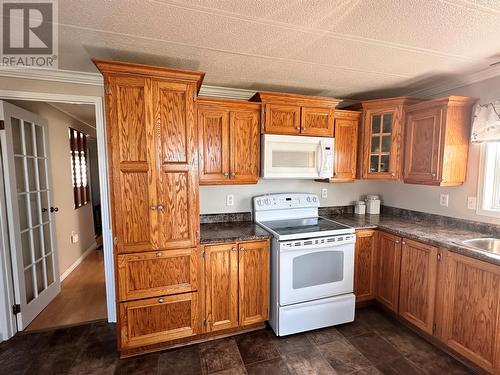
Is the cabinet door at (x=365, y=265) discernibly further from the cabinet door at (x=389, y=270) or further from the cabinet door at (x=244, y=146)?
the cabinet door at (x=244, y=146)

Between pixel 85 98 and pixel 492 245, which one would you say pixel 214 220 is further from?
pixel 492 245

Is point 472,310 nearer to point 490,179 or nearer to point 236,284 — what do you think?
point 490,179

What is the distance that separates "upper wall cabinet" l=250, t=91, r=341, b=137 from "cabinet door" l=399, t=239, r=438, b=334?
1.35m

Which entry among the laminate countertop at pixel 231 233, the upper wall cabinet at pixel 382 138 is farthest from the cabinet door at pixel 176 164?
the upper wall cabinet at pixel 382 138

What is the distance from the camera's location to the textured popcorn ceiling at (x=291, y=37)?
4.29 ft

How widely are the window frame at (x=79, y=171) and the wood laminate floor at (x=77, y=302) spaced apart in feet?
3.67

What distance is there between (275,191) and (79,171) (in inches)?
136

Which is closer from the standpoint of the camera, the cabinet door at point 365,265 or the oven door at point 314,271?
the oven door at point 314,271

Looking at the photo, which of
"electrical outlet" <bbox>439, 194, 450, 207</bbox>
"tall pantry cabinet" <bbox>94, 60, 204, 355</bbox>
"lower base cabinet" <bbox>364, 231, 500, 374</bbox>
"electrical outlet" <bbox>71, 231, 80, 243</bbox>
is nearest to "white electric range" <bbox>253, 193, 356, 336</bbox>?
"lower base cabinet" <bbox>364, 231, 500, 374</bbox>

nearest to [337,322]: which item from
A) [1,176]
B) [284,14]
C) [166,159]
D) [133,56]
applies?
[166,159]

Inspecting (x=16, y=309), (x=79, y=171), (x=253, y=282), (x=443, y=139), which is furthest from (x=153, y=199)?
(x=79, y=171)

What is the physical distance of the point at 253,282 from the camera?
7.30 feet

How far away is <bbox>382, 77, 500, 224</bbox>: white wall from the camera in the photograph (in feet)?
7.26

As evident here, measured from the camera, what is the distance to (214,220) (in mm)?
2689
